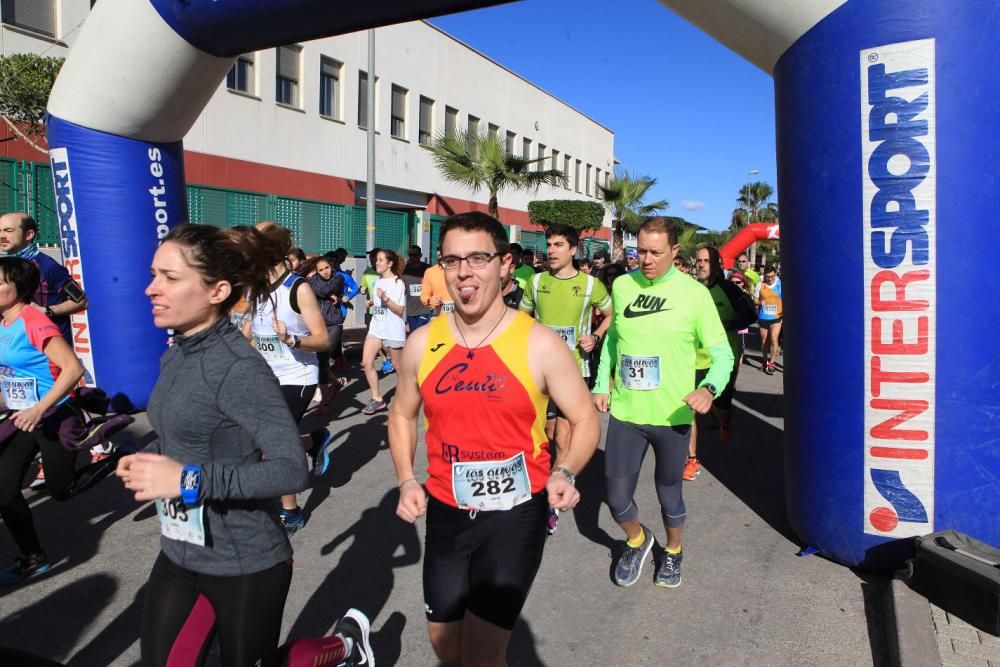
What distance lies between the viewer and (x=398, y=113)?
24.3 metres

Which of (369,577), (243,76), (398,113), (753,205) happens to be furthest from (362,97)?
(753,205)

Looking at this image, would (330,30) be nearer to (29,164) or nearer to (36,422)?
(36,422)

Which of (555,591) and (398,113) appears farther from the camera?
(398,113)

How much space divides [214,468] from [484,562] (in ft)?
2.88

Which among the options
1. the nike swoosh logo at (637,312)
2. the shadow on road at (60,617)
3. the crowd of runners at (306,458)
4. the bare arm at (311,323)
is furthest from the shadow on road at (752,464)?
the shadow on road at (60,617)

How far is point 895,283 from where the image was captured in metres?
3.59

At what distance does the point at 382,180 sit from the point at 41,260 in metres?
18.3

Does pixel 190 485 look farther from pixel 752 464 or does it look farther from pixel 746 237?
pixel 746 237

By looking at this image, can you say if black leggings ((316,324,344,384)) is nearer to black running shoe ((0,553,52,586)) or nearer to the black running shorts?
black running shoe ((0,553,52,586))

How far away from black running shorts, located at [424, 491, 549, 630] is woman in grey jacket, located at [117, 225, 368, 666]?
0.49 meters

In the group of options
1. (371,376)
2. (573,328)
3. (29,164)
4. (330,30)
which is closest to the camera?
(330,30)

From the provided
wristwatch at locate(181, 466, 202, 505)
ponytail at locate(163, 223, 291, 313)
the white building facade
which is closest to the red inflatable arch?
the white building facade

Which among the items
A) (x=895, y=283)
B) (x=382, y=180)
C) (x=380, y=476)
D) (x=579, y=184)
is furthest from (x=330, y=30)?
(x=579, y=184)

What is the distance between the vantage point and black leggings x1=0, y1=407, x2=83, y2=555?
3.61 m
